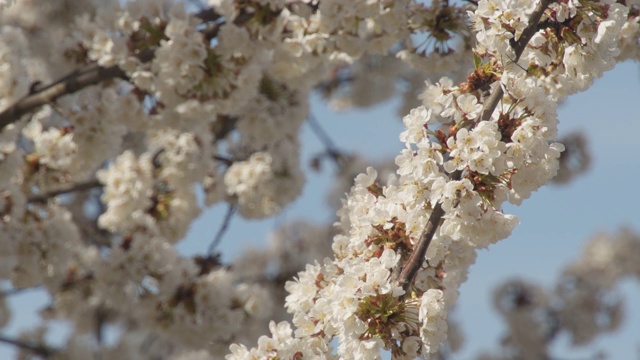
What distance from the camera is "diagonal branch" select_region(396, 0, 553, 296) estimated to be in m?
2.69

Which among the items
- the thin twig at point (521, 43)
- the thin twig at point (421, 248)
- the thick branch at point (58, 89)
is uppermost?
the thin twig at point (521, 43)

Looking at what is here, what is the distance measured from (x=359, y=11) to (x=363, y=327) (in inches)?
93.7

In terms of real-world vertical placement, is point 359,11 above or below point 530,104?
below

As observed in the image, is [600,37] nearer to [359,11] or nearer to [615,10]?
[615,10]

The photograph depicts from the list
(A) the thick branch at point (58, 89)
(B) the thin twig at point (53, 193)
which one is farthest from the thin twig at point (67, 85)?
(B) the thin twig at point (53, 193)

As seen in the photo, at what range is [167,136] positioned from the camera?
6996mm

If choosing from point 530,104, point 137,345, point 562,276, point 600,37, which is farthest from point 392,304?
point 562,276

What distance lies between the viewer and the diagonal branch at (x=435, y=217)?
2693 millimetres

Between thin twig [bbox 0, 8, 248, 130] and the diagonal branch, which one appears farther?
thin twig [bbox 0, 8, 248, 130]

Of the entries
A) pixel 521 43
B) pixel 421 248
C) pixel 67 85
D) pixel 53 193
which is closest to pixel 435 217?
pixel 421 248

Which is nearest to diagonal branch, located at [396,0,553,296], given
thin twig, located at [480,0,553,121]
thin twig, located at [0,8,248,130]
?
thin twig, located at [480,0,553,121]

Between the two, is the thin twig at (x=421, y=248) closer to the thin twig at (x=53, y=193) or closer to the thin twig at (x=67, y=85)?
the thin twig at (x=67, y=85)

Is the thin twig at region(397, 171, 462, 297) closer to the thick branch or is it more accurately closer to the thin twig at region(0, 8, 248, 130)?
the thin twig at region(0, 8, 248, 130)

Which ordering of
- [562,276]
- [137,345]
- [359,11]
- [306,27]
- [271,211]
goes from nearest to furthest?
[359,11] < [306,27] < [271,211] < [137,345] < [562,276]
